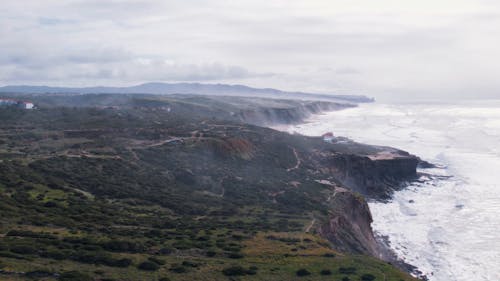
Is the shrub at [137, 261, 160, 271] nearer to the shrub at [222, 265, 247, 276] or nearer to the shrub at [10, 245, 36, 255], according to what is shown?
the shrub at [222, 265, 247, 276]

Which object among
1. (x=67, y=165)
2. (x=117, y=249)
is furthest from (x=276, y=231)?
(x=67, y=165)

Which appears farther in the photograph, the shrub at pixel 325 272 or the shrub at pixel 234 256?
the shrub at pixel 234 256

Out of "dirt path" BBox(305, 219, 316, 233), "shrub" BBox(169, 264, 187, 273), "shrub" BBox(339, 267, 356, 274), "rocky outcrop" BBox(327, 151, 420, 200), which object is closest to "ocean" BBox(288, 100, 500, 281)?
"rocky outcrop" BBox(327, 151, 420, 200)

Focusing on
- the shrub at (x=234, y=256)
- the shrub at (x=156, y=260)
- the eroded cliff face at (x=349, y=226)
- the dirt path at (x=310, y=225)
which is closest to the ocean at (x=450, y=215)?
the eroded cliff face at (x=349, y=226)

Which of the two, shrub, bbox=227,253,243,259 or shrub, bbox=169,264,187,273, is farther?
shrub, bbox=227,253,243,259

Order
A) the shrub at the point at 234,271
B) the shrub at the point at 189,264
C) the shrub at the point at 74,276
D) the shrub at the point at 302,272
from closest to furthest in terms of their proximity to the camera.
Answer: the shrub at the point at 74,276 < the shrub at the point at 234,271 < the shrub at the point at 189,264 < the shrub at the point at 302,272

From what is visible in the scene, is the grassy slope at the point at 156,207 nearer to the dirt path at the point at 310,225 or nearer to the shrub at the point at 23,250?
the shrub at the point at 23,250

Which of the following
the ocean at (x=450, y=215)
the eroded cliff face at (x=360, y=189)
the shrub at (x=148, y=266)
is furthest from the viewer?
the eroded cliff face at (x=360, y=189)

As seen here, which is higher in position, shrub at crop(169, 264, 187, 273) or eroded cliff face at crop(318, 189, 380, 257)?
shrub at crop(169, 264, 187, 273)

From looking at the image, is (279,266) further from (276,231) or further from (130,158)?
(130,158)

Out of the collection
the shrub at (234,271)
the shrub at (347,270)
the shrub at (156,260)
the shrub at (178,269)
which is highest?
the shrub at (156,260)

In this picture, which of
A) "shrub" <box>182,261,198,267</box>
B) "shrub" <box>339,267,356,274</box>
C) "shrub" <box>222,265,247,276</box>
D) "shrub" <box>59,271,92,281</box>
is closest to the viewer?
"shrub" <box>59,271,92,281</box>
